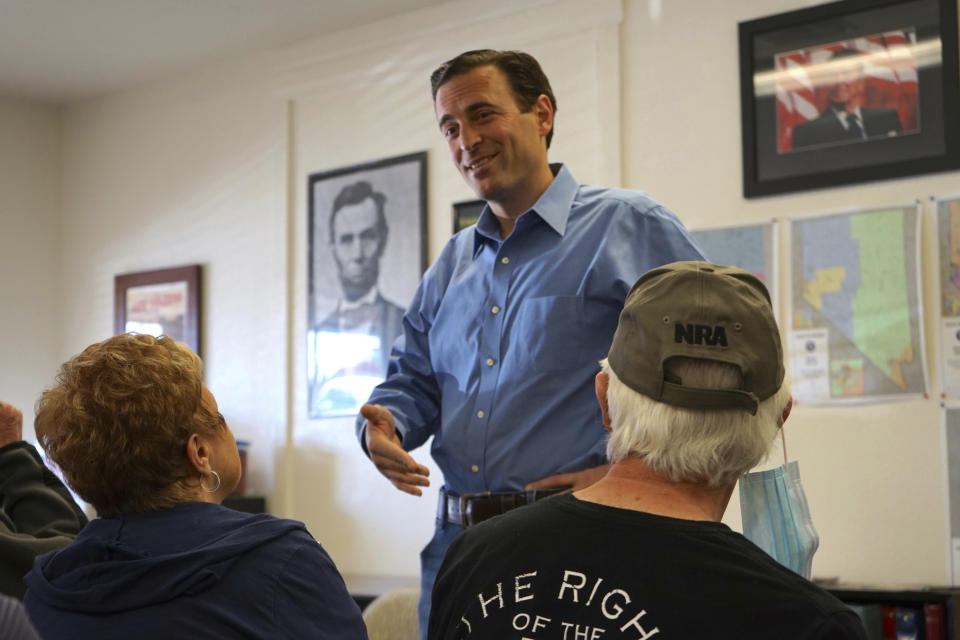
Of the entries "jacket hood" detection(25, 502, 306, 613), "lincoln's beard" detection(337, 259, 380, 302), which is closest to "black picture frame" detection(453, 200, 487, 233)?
"lincoln's beard" detection(337, 259, 380, 302)

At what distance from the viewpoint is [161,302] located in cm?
600

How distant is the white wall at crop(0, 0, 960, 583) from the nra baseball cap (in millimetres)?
2857

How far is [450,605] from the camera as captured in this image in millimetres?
1178

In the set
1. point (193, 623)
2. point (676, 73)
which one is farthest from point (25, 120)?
point (193, 623)

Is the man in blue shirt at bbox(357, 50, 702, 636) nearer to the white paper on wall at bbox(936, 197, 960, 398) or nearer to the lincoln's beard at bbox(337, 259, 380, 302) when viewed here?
the white paper on wall at bbox(936, 197, 960, 398)

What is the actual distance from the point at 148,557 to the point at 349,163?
4.12 metres

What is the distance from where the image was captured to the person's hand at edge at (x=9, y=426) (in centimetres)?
218

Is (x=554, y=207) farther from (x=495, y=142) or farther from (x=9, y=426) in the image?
(x=9, y=426)

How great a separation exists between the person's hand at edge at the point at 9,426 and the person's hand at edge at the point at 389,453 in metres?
0.72

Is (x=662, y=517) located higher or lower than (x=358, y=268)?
lower

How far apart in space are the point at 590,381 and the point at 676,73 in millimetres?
2728

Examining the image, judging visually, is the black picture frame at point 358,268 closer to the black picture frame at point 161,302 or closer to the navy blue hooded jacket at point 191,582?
the black picture frame at point 161,302

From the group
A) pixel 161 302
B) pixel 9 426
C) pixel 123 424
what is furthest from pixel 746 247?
pixel 161 302

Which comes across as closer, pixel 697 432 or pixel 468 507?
pixel 697 432
